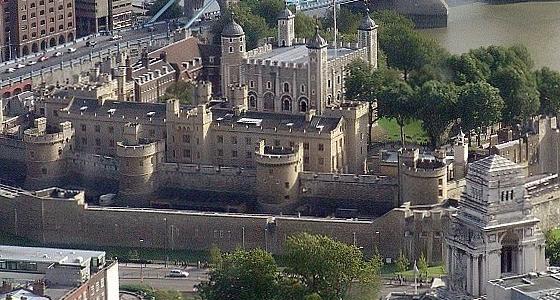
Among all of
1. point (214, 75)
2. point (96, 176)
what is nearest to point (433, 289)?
point (96, 176)

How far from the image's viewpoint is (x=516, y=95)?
70125mm

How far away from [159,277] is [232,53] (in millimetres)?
16818

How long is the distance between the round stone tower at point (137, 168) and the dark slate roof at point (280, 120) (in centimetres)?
281

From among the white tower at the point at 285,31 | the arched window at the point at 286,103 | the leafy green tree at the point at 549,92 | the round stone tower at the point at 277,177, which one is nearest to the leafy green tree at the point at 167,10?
the white tower at the point at 285,31

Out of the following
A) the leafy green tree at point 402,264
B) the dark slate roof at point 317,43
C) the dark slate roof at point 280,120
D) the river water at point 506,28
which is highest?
the dark slate roof at point 317,43

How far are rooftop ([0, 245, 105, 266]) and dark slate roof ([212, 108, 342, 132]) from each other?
1306 cm

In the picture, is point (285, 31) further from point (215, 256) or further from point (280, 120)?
point (215, 256)

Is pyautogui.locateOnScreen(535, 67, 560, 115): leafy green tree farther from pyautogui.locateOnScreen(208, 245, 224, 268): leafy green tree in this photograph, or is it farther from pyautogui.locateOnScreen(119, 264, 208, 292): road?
pyautogui.locateOnScreen(119, 264, 208, 292): road

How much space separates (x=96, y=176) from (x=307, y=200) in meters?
7.69

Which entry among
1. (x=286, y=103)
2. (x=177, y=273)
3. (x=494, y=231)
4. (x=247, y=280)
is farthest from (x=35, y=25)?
(x=494, y=231)

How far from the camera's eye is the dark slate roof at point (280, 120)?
211 ft

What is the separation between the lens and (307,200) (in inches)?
2468

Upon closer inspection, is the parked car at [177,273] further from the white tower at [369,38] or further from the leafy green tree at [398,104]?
the white tower at [369,38]

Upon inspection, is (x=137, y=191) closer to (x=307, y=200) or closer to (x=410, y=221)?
(x=307, y=200)
